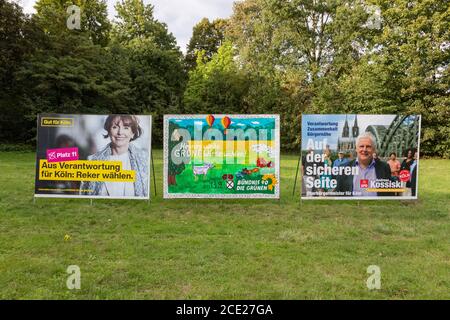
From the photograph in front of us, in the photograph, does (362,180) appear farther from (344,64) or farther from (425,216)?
(344,64)

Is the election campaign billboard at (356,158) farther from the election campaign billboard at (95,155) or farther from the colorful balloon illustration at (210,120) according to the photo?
the election campaign billboard at (95,155)

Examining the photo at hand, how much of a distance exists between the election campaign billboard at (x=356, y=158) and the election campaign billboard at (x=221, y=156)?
0.86 metres

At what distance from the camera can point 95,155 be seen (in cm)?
998

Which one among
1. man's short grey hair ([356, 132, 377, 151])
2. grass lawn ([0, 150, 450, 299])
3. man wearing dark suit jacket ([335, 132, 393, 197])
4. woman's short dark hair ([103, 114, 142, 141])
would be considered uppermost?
woman's short dark hair ([103, 114, 142, 141])

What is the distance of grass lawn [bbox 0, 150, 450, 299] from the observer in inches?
193

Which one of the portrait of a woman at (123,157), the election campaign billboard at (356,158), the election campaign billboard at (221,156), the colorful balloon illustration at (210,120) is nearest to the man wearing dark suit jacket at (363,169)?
the election campaign billboard at (356,158)

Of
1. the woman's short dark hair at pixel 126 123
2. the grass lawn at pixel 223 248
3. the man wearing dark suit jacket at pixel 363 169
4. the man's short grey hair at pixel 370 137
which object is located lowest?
the grass lawn at pixel 223 248

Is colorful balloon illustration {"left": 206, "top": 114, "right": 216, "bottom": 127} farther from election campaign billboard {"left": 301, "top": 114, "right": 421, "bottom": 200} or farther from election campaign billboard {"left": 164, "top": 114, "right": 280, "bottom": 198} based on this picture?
election campaign billboard {"left": 301, "top": 114, "right": 421, "bottom": 200}

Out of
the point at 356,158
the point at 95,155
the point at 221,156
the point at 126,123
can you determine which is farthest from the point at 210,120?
the point at 356,158

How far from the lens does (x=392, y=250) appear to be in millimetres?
6605

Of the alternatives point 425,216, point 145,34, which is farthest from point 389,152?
point 145,34

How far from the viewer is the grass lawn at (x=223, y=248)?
4910mm

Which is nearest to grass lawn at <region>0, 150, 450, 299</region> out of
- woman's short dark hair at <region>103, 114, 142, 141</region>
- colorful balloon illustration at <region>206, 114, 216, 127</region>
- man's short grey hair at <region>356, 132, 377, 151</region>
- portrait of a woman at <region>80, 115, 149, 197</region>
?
portrait of a woman at <region>80, 115, 149, 197</region>

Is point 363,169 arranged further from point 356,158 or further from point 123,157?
point 123,157
